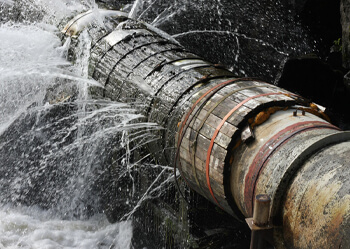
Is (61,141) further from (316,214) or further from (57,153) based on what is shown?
(316,214)

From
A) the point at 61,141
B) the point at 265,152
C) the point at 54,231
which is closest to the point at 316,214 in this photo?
the point at 265,152

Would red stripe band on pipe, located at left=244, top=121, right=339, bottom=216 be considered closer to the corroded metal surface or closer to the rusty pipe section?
the rusty pipe section

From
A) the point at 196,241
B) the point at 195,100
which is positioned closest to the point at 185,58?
the point at 195,100

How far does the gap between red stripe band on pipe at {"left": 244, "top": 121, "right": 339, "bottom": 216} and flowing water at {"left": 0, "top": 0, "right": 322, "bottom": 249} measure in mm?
1717

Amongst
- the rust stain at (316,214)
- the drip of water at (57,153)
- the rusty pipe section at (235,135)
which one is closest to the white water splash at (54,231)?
the drip of water at (57,153)

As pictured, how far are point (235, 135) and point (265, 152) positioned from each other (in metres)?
0.38

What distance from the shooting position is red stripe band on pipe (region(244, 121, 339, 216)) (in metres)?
3.22

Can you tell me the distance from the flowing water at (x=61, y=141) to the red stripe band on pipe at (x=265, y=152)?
1.72 m

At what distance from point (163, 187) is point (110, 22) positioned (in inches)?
107

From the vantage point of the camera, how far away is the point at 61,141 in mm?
6777

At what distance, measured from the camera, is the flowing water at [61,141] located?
5.80m

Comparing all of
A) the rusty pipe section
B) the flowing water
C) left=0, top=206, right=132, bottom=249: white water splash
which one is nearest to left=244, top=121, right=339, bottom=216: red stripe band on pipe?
the rusty pipe section

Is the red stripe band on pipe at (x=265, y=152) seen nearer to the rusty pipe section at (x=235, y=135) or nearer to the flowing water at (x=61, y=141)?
the rusty pipe section at (x=235, y=135)

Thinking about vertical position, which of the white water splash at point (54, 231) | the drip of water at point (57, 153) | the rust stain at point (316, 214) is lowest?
the white water splash at point (54, 231)
